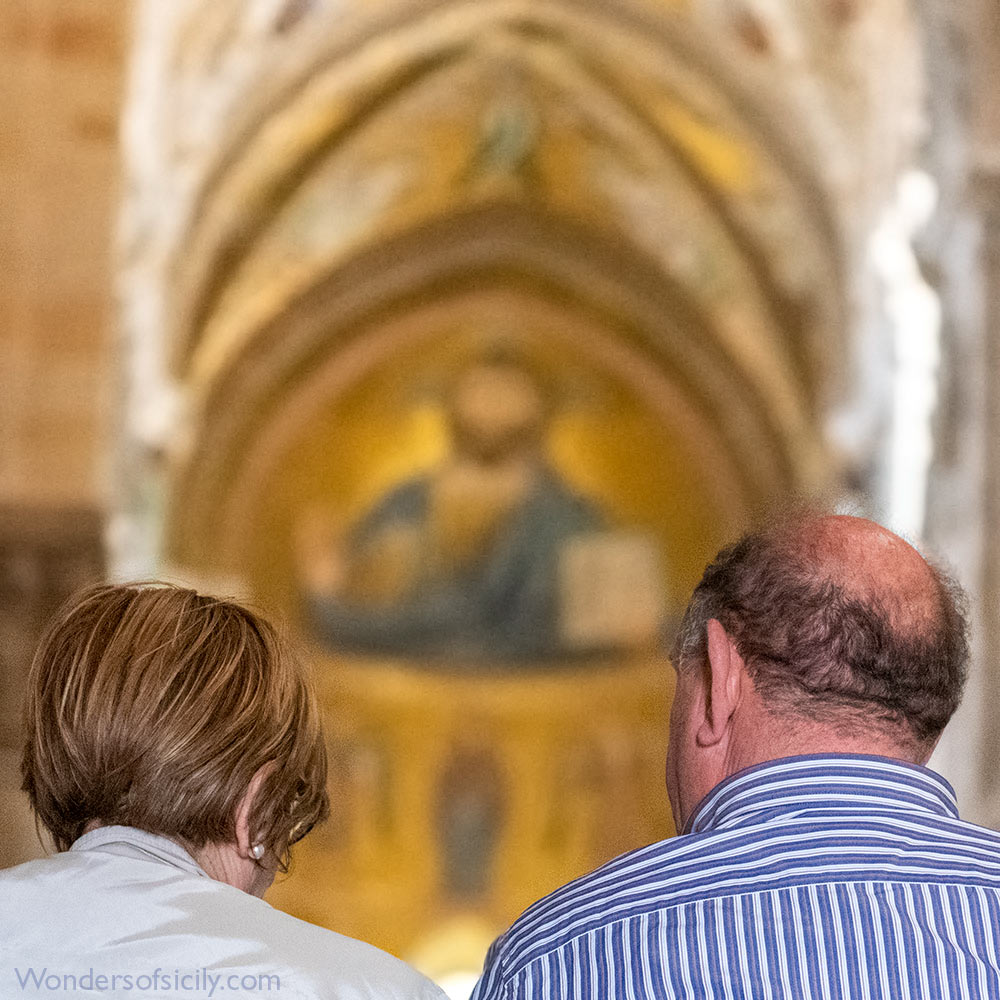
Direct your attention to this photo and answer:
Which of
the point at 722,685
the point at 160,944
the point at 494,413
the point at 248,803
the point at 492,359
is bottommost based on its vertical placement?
the point at 160,944

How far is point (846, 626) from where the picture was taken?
1705mm

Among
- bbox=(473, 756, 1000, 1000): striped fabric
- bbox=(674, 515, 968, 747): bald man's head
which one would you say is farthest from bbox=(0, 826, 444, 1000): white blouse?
bbox=(674, 515, 968, 747): bald man's head

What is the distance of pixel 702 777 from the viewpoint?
178 cm

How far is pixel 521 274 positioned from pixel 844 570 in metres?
13.4

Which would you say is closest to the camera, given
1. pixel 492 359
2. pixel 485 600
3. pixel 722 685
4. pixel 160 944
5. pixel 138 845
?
pixel 160 944

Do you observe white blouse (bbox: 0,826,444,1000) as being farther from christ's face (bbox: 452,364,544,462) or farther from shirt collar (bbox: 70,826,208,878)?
christ's face (bbox: 452,364,544,462)

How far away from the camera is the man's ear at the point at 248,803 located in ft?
5.43

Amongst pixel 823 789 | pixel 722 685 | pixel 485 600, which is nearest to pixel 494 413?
pixel 485 600

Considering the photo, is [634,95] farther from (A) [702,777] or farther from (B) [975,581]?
(A) [702,777]

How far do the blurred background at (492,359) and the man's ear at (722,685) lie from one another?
24.1 feet

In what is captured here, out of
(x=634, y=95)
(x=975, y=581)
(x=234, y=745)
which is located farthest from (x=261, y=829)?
(x=634, y=95)

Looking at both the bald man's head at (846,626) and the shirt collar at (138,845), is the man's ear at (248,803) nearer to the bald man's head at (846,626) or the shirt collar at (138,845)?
the shirt collar at (138,845)

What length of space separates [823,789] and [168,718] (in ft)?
2.20

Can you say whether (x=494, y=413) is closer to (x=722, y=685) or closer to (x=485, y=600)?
(x=485, y=600)
